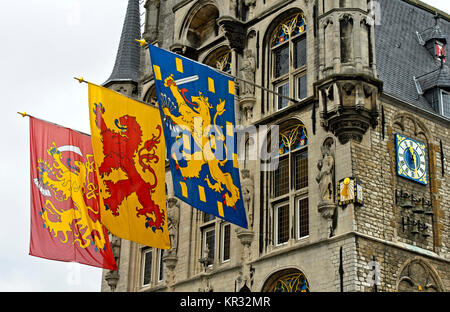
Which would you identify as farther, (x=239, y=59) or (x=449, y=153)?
(x=239, y=59)

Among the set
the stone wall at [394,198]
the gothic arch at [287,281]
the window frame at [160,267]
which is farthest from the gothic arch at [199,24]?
the gothic arch at [287,281]

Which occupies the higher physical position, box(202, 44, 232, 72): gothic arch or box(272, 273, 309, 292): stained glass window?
box(202, 44, 232, 72): gothic arch

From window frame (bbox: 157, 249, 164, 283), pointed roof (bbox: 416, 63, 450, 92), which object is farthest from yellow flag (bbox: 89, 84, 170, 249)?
pointed roof (bbox: 416, 63, 450, 92)

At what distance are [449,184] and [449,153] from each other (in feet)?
3.94

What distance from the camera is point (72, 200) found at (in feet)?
88.9

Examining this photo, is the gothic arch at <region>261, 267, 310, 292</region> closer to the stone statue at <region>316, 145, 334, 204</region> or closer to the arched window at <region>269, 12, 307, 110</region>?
the stone statue at <region>316, 145, 334, 204</region>

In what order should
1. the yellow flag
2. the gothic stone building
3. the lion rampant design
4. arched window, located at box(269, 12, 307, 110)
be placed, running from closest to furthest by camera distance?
Result: 1. the lion rampant design
2. the yellow flag
3. the gothic stone building
4. arched window, located at box(269, 12, 307, 110)

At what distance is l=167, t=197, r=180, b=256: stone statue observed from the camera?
31.5 metres

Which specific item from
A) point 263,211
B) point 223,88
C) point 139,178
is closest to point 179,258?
point 263,211

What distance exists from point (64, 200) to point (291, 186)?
736 cm

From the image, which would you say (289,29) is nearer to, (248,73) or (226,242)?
(248,73)

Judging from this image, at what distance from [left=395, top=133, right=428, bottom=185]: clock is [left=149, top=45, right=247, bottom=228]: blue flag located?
622cm

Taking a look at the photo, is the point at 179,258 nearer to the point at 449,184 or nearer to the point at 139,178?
the point at 139,178

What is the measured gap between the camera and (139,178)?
25.3m
